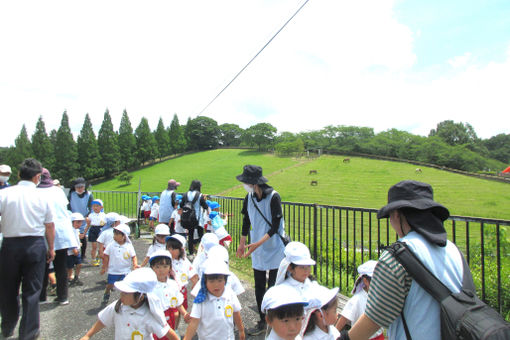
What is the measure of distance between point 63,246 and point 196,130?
9518 centimetres

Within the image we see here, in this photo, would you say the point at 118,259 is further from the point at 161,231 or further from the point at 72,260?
A: the point at 72,260

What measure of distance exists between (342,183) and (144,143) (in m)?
47.6

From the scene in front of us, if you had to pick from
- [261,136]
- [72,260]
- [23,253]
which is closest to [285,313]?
[23,253]

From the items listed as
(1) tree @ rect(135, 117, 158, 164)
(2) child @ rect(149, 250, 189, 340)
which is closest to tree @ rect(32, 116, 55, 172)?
(1) tree @ rect(135, 117, 158, 164)

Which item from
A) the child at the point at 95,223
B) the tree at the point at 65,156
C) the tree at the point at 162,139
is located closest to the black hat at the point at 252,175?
the child at the point at 95,223

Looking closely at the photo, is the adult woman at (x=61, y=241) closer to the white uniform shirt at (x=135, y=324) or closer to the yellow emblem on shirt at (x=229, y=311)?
the white uniform shirt at (x=135, y=324)

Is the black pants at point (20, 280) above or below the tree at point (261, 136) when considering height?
below

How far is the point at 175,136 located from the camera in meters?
80.2

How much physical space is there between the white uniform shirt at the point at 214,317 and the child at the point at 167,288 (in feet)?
2.00

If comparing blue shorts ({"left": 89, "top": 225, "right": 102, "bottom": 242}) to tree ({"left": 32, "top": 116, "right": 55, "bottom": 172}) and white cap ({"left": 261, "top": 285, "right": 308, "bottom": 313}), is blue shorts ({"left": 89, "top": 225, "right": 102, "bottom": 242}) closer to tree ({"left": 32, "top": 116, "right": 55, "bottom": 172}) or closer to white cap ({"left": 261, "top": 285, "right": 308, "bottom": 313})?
white cap ({"left": 261, "top": 285, "right": 308, "bottom": 313})

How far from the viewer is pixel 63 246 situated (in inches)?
180

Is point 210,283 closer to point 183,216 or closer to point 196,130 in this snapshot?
point 183,216

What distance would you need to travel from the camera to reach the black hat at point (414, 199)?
1590mm

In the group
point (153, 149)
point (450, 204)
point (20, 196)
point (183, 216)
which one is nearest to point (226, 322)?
point (20, 196)
